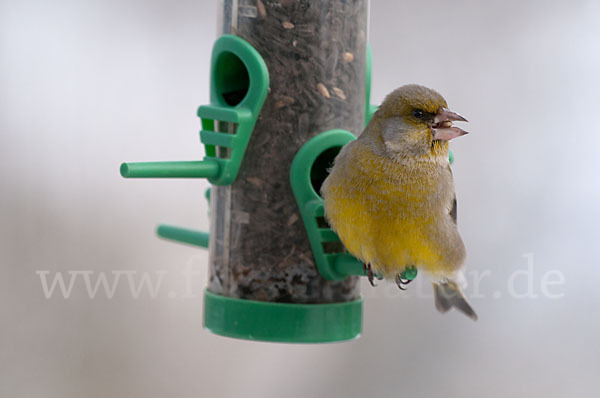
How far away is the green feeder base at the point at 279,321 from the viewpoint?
337cm

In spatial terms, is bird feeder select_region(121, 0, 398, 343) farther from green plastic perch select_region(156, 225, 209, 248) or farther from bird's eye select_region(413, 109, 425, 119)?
bird's eye select_region(413, 109, 425, 119)

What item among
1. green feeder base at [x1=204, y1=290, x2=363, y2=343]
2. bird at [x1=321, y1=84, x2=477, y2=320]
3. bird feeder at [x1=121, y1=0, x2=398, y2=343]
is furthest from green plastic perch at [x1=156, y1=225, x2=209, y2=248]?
bird at [x1=321, y1=84, x2=477, y2=320]

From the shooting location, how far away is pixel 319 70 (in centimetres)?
352

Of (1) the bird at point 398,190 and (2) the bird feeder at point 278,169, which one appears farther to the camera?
(2) the bird feeder at point 278,169

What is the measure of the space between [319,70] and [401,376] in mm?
2504

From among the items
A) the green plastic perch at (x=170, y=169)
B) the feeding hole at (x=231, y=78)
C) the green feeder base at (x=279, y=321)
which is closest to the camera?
the green plastic perch at (x=170, y=169)

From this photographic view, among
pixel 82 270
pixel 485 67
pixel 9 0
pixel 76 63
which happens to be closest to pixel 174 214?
pixel 82 270

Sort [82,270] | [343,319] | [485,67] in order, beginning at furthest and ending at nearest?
[485,67] → [82,270] → [343,319]

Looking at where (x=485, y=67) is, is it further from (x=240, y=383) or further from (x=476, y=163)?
(x=240, y=383)

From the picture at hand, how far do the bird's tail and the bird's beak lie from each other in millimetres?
698

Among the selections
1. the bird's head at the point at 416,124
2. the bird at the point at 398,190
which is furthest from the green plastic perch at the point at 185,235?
the bird's head at the point at 416,124

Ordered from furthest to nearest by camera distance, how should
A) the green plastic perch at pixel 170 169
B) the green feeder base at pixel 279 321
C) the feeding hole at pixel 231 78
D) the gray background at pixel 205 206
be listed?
the gray background at pixel 205 206 → the feeding hole at pixel 231 78 → the green feeder base at pixel 279 321 → the green plastic perch at pixel 170 169

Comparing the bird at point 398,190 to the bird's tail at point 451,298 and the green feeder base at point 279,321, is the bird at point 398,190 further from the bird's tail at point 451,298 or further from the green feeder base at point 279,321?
the bird's tail at point 451,298

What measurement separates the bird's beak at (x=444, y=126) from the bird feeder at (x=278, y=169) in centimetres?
41
